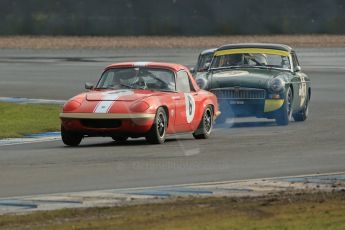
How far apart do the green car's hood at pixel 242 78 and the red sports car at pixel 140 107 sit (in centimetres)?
249

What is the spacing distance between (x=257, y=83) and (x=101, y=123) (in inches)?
219

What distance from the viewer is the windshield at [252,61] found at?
22.8m

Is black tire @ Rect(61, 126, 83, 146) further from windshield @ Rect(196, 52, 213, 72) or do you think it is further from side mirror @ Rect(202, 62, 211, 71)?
windshield @ Rect(196, 52, 213, 72)

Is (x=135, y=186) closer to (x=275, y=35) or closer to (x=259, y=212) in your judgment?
(x=259, y=212)

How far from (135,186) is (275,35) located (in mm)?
40618

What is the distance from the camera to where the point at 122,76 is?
18.2 metres

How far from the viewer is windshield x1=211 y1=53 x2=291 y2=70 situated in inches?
898

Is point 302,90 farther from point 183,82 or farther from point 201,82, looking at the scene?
point 183,82

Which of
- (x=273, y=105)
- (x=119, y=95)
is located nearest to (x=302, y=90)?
(x=273, y=105)

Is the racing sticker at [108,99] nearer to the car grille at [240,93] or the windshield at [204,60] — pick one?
the car grille at [240,93]

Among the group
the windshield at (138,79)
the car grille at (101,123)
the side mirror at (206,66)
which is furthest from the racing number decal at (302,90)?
the car grille at (101,123)


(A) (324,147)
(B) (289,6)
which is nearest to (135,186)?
(A) (324,147)

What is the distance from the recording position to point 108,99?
17047 millimetres

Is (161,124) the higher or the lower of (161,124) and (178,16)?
the higher
